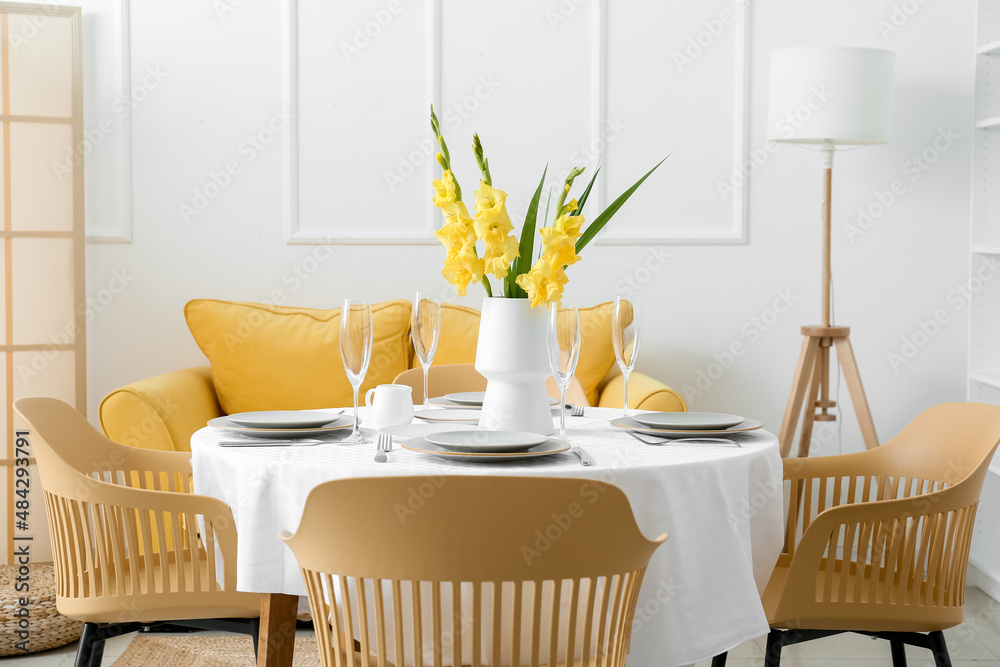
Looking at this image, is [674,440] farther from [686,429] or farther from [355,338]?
[355,338]

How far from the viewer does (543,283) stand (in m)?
1.66

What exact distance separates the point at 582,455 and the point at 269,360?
6.05ft

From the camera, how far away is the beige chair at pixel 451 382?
2.61 metres

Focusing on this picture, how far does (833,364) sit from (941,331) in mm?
444

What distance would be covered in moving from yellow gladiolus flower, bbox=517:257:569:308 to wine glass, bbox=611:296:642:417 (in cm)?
28

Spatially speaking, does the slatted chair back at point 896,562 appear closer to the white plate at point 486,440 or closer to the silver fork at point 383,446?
the white plate at point 486,440

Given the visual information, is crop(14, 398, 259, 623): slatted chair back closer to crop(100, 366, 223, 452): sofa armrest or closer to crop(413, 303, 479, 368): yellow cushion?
crop(100, 366, 223, 452): sofa armrest

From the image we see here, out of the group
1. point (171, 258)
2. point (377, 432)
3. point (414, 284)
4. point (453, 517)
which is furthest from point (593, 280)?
point (453, 517)

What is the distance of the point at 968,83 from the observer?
3.50m

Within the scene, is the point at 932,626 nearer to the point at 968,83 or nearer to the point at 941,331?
the point at 941,331

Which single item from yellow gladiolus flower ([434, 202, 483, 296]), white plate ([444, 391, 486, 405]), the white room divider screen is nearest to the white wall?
the white room divider screen

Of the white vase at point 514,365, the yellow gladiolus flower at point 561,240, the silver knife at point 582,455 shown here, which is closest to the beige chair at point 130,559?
the white vase at point 514,365

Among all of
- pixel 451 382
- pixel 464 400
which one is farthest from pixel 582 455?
pixel 451 382

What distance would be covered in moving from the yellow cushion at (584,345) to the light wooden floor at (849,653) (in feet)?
3.24
